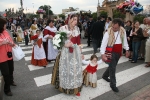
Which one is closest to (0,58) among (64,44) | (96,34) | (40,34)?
(64,44)

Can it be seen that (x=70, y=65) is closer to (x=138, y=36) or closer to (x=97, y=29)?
(x=138, y=36)

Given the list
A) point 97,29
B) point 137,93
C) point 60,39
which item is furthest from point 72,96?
point 97,29

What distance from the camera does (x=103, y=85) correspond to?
512 cm

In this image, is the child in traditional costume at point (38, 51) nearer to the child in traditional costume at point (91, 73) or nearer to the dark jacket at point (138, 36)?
the child in traditional costume at point (91, 73)

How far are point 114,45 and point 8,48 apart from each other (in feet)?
8.37

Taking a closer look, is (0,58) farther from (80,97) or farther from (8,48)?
(80,97)

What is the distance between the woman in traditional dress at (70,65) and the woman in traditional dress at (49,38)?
8.53 feet

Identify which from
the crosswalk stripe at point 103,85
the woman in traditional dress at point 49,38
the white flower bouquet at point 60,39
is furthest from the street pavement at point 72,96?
the white flower bouquet at point 60,39

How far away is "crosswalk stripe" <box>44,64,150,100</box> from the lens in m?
4.38

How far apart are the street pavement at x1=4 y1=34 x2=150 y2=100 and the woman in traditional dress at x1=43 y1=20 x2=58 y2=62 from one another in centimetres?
41

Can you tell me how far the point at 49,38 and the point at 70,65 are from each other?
117 inches

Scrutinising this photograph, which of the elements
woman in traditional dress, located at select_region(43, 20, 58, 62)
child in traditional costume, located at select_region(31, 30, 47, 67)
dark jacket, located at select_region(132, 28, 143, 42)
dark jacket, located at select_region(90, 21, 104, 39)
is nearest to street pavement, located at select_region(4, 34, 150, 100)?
child in traditional costume, located at select_region(31, 30, 47, 67)

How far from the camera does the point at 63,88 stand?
173 inches

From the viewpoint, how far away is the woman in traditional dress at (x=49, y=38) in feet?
22.8
